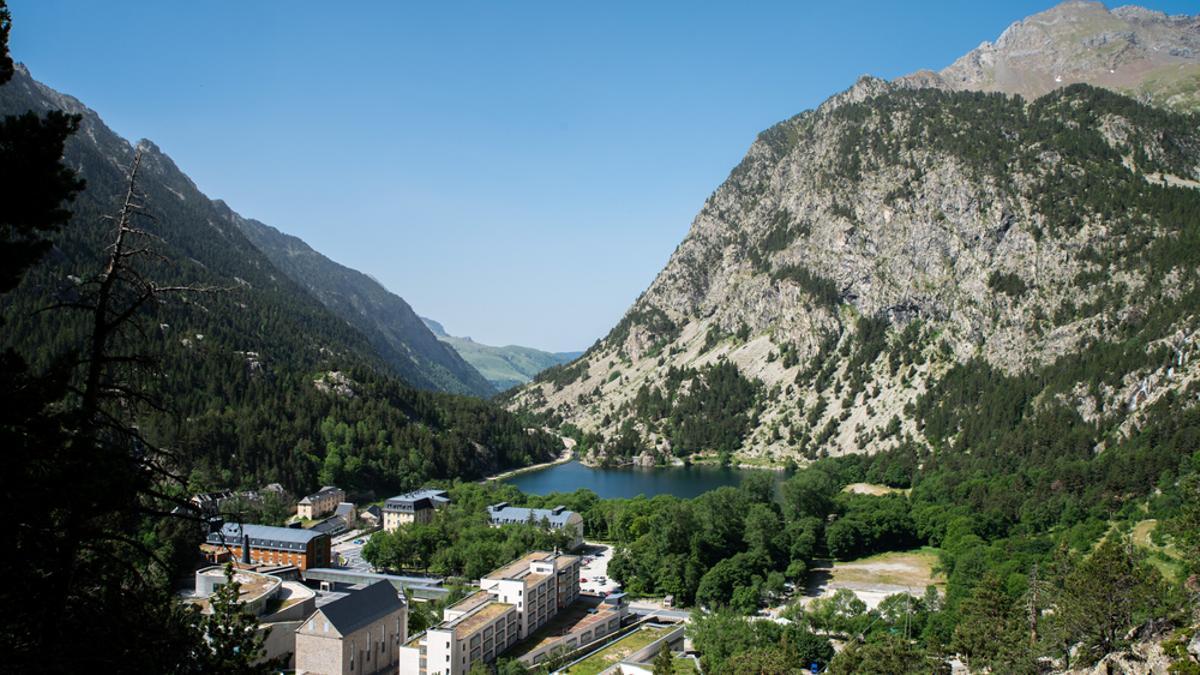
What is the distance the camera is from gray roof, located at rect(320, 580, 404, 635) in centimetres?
4241

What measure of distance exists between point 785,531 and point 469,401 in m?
89.3

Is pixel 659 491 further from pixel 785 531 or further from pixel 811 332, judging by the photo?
pixel 811 332

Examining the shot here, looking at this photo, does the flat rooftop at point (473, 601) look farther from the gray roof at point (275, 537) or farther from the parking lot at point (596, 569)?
the gray roof at point (275, 537)

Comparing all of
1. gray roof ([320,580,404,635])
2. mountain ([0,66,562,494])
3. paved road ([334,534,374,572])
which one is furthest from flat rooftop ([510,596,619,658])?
mountain ([0,66,562,494])

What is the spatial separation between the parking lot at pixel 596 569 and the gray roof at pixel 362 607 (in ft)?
63.0

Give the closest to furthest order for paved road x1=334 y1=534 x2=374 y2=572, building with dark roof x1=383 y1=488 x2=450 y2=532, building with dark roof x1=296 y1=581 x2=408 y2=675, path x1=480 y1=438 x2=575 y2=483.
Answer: building with dark roof x1=296 y1=581 x2=408 y2=675 → paved road x1=334 y1=534 x2=374 y2=572 → building with dark roof x1=383 y1=488 x2=450 y2=532 → path x1=480 y1=438 x2=575 y2=483

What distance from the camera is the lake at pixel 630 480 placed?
11319 cm

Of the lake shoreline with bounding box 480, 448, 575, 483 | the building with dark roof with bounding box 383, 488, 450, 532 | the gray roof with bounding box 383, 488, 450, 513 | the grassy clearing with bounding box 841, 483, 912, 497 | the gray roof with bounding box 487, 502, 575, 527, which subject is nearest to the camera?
the gray roof with bounding box 487, 502, 575, 527

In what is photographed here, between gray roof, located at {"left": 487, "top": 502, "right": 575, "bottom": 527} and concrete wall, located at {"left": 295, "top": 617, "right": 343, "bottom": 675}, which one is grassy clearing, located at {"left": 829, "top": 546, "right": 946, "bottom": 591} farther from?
concrete wall, located at {"left": 295, "top": 617, "right": 343, "bottom": 675}

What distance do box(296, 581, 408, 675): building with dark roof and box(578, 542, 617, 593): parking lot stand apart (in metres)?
19.0

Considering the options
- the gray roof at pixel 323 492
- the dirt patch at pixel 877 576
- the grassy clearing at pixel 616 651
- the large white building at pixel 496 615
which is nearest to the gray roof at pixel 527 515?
the large white building at pixel 496 615

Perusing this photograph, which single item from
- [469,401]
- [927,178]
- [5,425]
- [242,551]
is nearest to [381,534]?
[242,551]

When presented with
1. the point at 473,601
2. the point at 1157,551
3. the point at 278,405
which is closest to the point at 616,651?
the point at 473,601

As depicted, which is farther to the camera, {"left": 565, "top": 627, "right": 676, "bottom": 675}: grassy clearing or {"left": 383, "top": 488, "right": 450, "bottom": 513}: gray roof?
{"left": 383, "top": 488, "right": 450, "bottom": 513}: gray roof
